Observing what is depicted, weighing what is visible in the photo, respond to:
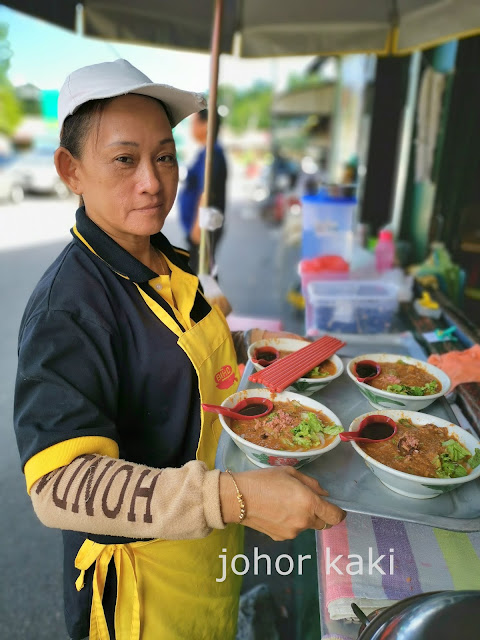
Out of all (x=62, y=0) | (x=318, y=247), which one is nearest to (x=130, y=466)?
(x=62, y=0)

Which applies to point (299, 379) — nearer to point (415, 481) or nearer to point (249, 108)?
point (415, 481)

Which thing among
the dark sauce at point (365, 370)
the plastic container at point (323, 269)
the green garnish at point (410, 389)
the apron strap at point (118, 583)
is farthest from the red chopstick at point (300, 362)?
the plastic container at point (323, 269)

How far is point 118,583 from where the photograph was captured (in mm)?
1309

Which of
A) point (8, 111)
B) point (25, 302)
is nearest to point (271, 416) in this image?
point (25, 302)

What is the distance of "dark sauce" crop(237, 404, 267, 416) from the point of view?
140 cm

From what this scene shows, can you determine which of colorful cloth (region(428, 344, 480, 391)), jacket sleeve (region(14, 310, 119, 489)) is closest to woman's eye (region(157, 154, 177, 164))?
jacket sleeve (region(14, 310, 119, 489))

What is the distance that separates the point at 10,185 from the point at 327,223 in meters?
13.0

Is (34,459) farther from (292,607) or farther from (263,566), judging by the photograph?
(263,566)

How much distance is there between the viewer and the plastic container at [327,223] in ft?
11.9

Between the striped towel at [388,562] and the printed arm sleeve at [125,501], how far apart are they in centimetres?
38

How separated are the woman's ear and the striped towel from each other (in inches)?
46.3

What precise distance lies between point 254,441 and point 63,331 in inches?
22.6

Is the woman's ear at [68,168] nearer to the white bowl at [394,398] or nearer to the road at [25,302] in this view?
the white bowl at [394,398]

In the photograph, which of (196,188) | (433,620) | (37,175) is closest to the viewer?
(433,620)
